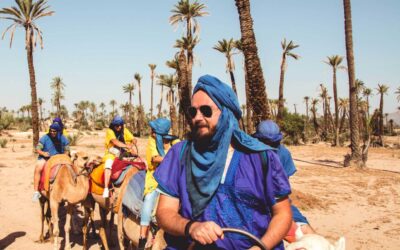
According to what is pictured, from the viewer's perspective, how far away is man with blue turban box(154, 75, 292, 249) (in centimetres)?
195

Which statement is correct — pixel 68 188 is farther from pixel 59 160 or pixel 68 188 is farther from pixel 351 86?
pixel 351 86

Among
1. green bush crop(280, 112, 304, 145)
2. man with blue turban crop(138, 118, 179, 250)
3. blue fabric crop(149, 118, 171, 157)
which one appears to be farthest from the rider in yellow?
green bush crop(280, 112, 304, 145)

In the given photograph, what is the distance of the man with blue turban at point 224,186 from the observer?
1948 mm

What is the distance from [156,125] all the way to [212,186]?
11.9ft

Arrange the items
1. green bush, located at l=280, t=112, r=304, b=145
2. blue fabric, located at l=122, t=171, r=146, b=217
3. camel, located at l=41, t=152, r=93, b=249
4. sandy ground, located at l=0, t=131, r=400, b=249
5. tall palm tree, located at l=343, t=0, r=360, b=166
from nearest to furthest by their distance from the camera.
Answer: blue fabric, located at l=122, t=171, r=146, b=217, camel, located at l=41, t=152, r=93, b=249, sandy ground, located at l=0, t=131, r=400, b=249, tall palm tree, located at l=343, t=0, r=360, b=166, green bush, located at l=280, t=112, r=304, b=145

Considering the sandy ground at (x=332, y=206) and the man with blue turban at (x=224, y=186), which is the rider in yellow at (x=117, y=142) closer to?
the sandy ground at (x=332, y=206)

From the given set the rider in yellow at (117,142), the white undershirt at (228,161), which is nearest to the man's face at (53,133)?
the rider in yellow at (117,142)

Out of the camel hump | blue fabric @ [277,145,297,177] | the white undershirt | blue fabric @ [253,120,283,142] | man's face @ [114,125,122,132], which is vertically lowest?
the camel hump

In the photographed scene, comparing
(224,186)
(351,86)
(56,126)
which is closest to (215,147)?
(224,186)

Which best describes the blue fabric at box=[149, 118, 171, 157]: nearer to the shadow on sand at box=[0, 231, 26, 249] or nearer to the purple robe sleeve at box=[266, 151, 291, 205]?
the purple robe sleeve at box=[266, 151, 291, 205]

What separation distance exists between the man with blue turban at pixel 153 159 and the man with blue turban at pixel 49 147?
11.8 feet

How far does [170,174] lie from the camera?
7.00ft

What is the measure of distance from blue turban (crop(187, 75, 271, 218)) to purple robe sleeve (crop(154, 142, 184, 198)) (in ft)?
0.38

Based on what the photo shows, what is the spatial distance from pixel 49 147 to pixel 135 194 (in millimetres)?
3824
